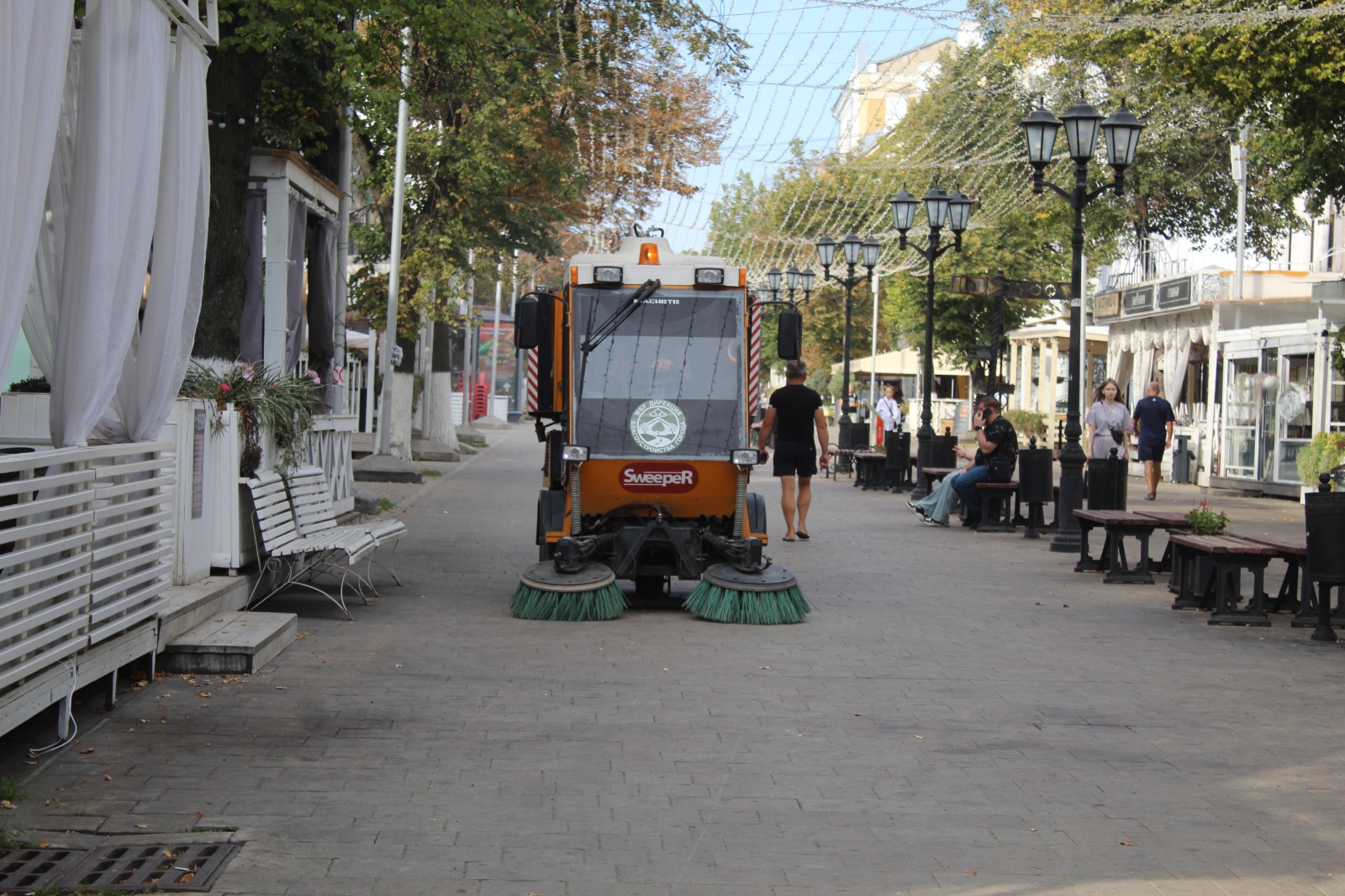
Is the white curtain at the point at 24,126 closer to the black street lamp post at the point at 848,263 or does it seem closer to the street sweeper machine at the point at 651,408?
the street sweeper machine at the point at 651,408

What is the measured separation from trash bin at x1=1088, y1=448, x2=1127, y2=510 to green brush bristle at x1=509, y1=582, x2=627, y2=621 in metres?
7.27

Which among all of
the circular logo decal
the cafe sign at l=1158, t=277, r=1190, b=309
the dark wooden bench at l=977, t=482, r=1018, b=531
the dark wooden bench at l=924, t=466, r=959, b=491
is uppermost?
the cafe sign at l=1158, t=277, r=1190, b=309

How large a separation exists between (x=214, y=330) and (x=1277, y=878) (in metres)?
9.79

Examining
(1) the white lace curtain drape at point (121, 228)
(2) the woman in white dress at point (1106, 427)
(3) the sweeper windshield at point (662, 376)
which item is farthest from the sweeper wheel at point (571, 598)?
(2) the woman in white dress at point (1106, 427)

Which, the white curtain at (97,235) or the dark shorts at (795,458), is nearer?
the white curtain at (97,235)

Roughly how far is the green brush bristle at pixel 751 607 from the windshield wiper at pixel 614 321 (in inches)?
77.3

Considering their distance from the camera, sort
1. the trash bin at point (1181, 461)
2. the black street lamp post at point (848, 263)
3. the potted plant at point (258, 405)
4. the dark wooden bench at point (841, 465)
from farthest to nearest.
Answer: the trash bin at point (1181, 461) < the dark wooden bench at point (841, 465) < the black street lamp post at point (848, 263) < the potted plant at point (258, 405)

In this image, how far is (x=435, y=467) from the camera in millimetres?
29312

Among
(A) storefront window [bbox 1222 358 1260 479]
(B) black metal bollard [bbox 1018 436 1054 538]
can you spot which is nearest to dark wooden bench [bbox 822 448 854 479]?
(A) storefront window [bbox 1222 358 1260 479]

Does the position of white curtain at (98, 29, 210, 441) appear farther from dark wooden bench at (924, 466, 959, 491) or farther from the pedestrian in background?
the pedestrian in background

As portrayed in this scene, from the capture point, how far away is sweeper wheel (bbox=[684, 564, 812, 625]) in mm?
10898

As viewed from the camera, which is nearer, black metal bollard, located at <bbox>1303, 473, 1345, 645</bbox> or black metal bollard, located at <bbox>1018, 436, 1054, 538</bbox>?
Answer: black metal bollard, located at <bbox>1303, 473, 1345, 645</bbox>

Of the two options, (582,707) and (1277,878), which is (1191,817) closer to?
(1277,878)

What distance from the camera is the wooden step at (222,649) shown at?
8.41m
